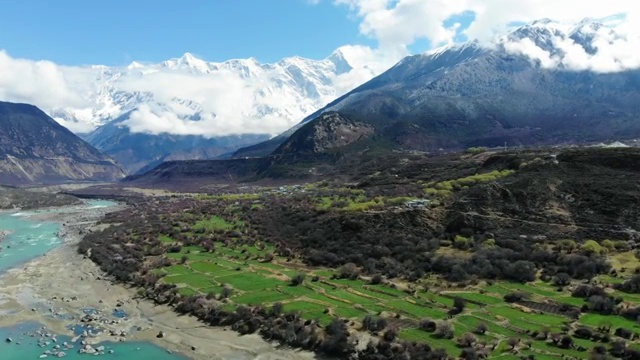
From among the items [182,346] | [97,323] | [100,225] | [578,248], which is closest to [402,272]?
[578,248]

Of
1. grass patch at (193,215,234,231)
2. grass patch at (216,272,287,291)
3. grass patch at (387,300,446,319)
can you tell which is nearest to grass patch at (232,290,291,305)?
grass patch at (216,272,287,291)

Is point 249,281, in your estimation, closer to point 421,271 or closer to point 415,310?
point 421,271

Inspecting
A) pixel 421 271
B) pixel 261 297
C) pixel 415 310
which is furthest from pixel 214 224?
pixel 415 310

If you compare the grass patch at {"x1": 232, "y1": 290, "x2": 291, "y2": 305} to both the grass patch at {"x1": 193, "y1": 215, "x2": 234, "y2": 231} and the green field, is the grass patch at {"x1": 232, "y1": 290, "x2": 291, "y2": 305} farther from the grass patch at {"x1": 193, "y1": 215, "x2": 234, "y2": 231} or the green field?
the grass patch at {"x1": 193, "y1": 215, "x2": 234, "y2": 231}

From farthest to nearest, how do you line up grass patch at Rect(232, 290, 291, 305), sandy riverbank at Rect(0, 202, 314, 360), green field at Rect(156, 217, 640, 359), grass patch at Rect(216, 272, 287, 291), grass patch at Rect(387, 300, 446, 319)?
1. grass patch at Rect(216, 272, 287, 291)
2. grass patch at Rect(232, 290, 291, 305)
3. grass patch at Rect(387, 300, 446, 319)
4. sandy riverbank at Rect(0, 202, 314, 360)
5. green field at Rect(156, 217, 640, 359)

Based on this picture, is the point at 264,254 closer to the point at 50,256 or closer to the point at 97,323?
the point at 97,323

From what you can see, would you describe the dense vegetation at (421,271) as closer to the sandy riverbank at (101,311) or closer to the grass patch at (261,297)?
the grass patch at (261,297)
